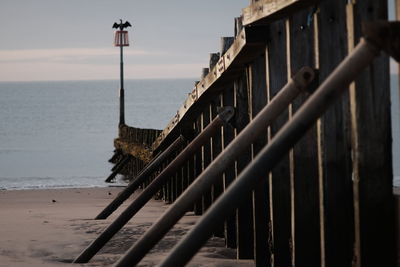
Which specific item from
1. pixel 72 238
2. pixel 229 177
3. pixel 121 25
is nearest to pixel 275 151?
pixel 229 177

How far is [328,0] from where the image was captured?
15.6 feet

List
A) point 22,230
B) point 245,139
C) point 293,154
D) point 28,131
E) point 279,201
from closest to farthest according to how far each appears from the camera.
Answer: point 245,139 < point 293,154 < point 279,201 < point 22,230 < point 28,131

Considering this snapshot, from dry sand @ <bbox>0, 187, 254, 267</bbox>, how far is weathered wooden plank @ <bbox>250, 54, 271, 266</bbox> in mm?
441

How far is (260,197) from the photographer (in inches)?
249

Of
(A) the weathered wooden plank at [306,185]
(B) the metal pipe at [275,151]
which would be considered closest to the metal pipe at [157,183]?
(A) the weathered wooden plank at [306,185]

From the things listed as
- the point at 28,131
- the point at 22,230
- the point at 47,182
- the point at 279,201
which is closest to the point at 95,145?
the point at 28,131

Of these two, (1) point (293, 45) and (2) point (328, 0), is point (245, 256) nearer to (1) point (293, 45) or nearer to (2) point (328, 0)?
(1) point (293, 45)

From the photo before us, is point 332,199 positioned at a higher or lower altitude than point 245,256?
higher

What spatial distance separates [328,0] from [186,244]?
191 centimetres

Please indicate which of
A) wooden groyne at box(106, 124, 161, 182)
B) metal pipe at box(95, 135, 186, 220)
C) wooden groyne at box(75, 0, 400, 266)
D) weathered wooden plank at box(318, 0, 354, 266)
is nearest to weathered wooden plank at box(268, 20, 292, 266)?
wooden groyne at box(75, 0, 400, 266)

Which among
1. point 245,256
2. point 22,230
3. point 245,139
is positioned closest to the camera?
point 245,139

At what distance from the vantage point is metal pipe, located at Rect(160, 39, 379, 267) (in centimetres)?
361

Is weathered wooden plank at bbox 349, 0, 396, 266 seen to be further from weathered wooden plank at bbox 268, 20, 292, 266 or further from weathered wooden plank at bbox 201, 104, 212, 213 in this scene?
weathered wooden plank at bbox 201, 104, 212, 213

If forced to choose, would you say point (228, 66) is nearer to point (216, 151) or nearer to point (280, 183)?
point (280, 183)
